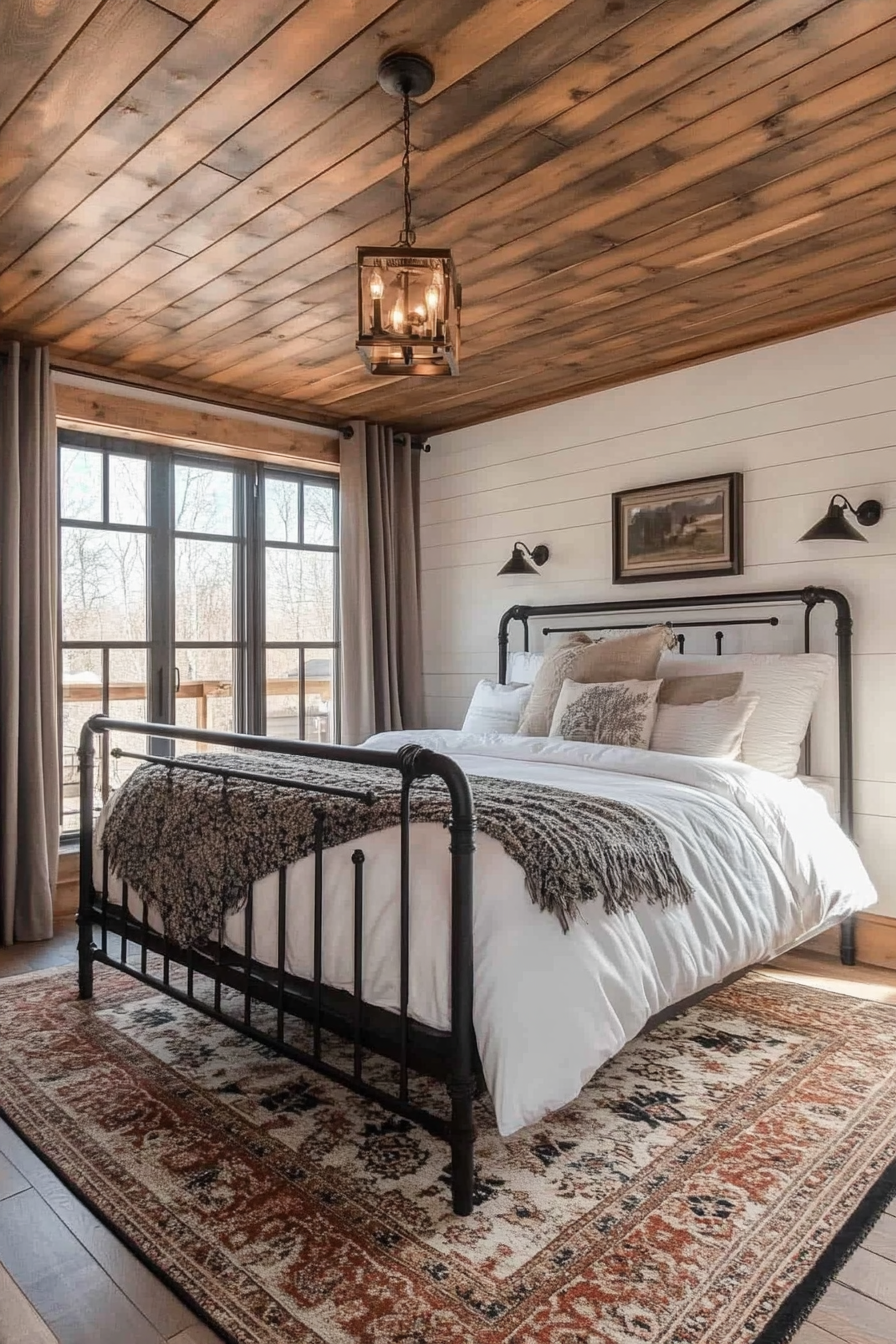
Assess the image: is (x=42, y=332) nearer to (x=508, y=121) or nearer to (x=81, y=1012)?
(x=508, y=121)

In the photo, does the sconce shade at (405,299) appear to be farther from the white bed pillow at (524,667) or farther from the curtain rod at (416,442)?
the curtain rod at (416,442)

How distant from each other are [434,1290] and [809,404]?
3231 mm

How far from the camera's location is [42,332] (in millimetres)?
3645

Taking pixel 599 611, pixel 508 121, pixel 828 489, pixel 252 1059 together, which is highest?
pixel 508 121

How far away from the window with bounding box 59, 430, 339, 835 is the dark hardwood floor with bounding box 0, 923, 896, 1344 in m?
2.27

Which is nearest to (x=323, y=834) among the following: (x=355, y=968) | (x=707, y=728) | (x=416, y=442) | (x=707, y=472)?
(x=355, y=968)

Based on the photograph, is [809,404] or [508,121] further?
[809,404]

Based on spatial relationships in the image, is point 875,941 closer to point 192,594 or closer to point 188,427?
point 192,594

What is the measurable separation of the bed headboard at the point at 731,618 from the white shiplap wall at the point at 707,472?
6 cm

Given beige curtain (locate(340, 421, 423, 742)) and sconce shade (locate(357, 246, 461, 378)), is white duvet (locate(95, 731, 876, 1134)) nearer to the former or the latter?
sconce shade (locate(357, 246, 461, 378))

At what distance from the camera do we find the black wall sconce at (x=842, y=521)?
10.8ft

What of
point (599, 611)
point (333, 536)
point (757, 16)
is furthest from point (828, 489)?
point (333, 536)

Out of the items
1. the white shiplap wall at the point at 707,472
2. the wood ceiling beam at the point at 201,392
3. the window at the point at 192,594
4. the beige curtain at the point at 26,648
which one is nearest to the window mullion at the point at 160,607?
the window at the point at 192,594

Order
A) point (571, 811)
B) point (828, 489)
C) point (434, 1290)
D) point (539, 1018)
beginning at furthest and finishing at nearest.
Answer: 1. point (828, 489)
2. point (571, 811)
3. point (539, 1018)
4. point (434, 1290)
